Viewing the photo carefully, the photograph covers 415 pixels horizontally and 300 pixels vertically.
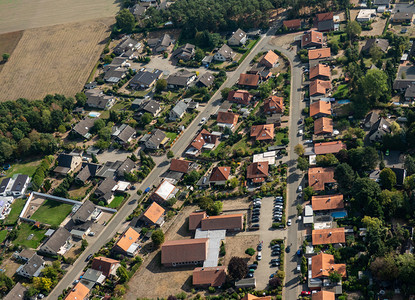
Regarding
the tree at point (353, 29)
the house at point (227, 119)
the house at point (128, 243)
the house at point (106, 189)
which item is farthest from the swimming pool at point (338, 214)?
the tree at point (353, 29)

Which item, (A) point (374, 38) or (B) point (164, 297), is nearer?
(B) point (164, 297)

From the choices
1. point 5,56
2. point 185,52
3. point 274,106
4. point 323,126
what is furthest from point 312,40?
point 5,56

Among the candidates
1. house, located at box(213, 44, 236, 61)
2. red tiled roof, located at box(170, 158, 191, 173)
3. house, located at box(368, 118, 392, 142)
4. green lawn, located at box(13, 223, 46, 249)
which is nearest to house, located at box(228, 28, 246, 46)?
house, located at box(213, 44, 236, 61)

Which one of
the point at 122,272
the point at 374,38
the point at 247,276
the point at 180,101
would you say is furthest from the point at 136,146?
the point at 374,38

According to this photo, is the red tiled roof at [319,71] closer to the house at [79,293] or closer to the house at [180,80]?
the house at [180,80]

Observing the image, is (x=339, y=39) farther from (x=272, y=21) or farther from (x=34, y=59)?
(x=34, y=59)

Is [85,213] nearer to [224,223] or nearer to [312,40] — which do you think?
[224,223]
